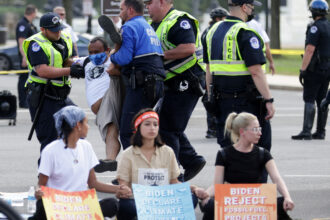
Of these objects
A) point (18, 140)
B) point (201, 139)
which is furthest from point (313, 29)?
point (18, 140)

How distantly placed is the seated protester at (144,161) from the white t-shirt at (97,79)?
2.29 metres

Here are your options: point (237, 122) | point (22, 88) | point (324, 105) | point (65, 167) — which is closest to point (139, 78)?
point (237, 122)

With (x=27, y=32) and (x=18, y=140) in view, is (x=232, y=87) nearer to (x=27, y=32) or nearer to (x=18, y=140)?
(x=18, y=140)

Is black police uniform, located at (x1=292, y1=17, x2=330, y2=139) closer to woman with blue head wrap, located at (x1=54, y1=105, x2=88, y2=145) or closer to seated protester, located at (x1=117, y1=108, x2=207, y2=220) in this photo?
seated protester, located at (x1=117, y1=108, x2=207, y2=220)

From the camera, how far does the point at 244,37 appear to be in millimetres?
8422

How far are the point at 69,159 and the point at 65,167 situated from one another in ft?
0.23

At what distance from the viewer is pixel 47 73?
9453mm

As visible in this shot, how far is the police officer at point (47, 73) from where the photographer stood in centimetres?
946

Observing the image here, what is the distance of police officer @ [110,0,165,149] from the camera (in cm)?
901

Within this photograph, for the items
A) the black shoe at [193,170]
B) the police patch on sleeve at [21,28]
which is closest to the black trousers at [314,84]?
the black shoe at [193,170]

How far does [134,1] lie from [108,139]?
5.01ft

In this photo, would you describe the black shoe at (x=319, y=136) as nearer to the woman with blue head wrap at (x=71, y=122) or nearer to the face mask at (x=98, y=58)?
the face mask at (x=98, y=58)

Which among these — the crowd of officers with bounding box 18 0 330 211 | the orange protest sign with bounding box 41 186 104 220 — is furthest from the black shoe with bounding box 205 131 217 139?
the orange protest sign with bounding box 41 186 104 220

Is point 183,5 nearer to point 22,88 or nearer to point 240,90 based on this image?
point 22,88
